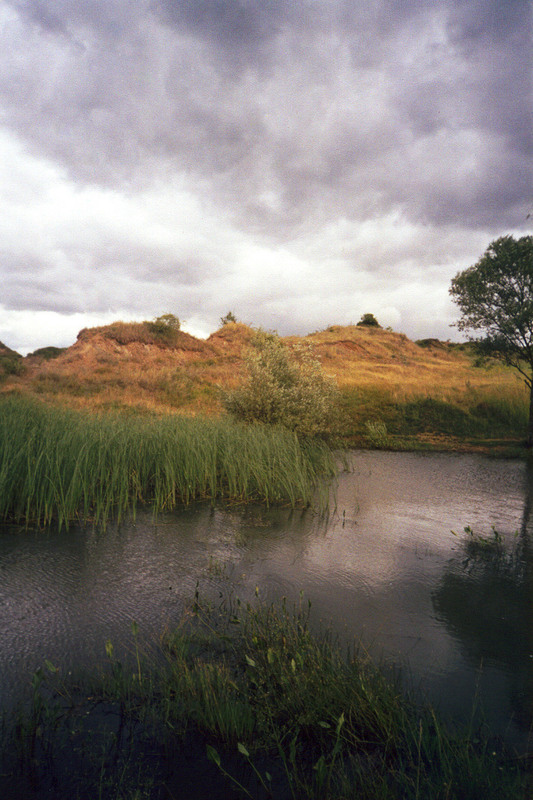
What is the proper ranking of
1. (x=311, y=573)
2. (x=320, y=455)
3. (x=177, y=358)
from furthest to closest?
(x=177, y=358) < (x=320, y=455) < (x=311, y=573)

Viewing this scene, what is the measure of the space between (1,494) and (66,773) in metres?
5.46

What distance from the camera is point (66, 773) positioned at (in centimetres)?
266

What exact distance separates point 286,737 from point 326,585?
106 inches

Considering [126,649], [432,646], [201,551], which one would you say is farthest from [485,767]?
[201,551]

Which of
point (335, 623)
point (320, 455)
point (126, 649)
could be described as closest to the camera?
point (126, 649)

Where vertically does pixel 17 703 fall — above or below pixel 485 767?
below

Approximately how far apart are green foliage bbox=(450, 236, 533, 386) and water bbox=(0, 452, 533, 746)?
10.2m

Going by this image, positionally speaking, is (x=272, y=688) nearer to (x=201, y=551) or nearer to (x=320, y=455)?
(x=201, y=551)

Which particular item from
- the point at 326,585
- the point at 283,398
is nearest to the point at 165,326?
the point at 283,398

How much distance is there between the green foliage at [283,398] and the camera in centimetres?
1466

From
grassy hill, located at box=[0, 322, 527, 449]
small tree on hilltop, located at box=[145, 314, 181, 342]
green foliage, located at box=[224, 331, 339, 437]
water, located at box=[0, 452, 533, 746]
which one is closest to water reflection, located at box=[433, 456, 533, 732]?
water, located at box=[0, 452, 533, 746]

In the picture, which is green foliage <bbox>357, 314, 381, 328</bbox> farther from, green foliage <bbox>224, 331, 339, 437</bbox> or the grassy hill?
green foliage <bbox>224, 331, 339, 437</bbox>

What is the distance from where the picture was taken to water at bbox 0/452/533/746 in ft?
12.6

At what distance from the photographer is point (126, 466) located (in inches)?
345
